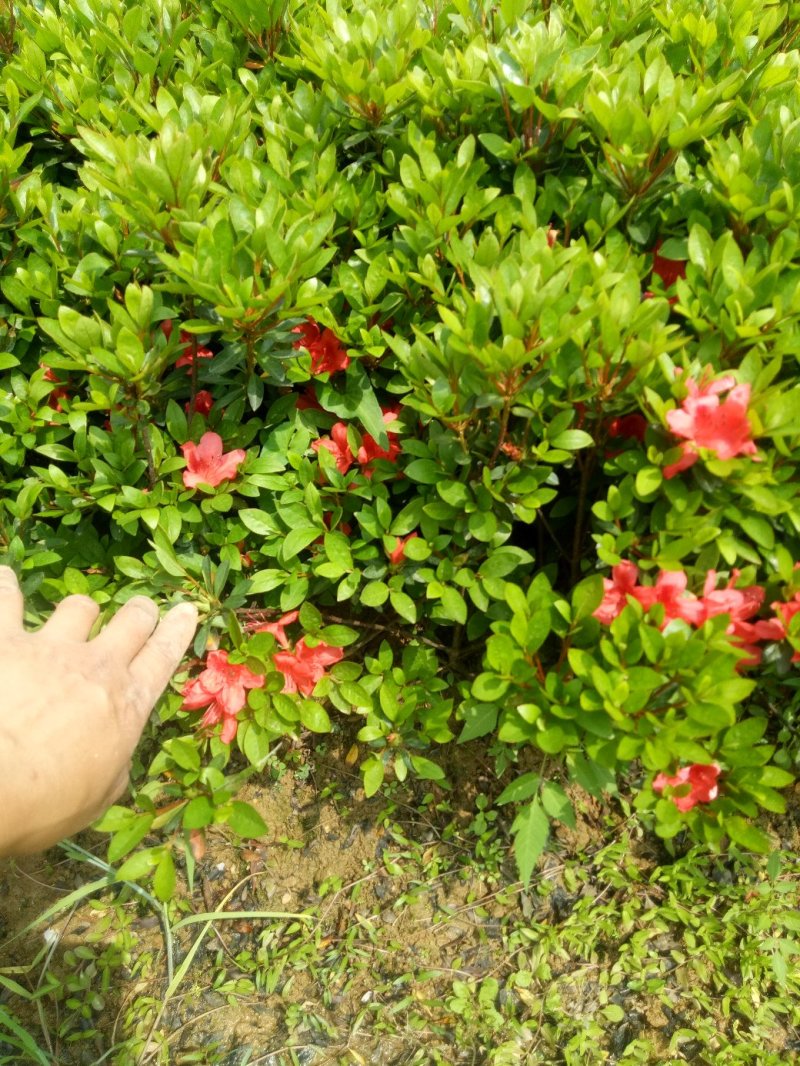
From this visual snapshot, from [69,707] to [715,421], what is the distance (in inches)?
46.9

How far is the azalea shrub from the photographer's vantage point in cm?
147

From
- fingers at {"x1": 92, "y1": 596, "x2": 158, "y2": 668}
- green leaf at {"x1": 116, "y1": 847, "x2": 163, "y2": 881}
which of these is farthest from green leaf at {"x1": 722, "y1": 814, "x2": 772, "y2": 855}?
Answer: fingers at {"x1": 92, "y1": 596, "x2": 158, "y2": 668}

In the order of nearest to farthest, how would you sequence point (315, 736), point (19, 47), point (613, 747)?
point (613, 747)
point (315, 736)
point (19, 47)

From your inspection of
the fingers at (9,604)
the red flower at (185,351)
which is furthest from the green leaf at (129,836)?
the red flower at (185,351)

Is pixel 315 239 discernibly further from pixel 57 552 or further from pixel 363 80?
pixel 57 552

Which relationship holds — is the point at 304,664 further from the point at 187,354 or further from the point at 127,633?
the point at 187,354

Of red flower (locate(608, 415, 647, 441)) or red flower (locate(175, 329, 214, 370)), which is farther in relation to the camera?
red flower (locate(175, 329, 214, 370))

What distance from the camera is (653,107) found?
65.6 inches

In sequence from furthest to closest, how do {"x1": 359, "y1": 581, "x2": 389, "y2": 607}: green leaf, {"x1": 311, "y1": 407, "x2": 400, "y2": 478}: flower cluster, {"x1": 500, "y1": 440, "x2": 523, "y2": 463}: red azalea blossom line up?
{"x1": 311, "y1": 407, "x2": 400, "y2": 478}: flower cluster < {"x1": 359, "y1": 581, "x2": 389, "y2": 607}: green leaf < {"x1": 500, "y1": 440, "x2": 523, "y2": 463}: red azalea blossom

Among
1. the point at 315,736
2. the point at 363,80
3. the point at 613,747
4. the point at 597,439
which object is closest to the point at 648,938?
the point at 613,747

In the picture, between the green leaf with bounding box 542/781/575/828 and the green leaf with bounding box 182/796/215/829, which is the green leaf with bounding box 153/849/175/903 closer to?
the green leaf with bounding box 182/796/215/829

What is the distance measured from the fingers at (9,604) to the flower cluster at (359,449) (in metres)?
0.70

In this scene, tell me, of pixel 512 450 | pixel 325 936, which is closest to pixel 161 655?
pixel 512 450

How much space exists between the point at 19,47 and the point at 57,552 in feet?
5.42
